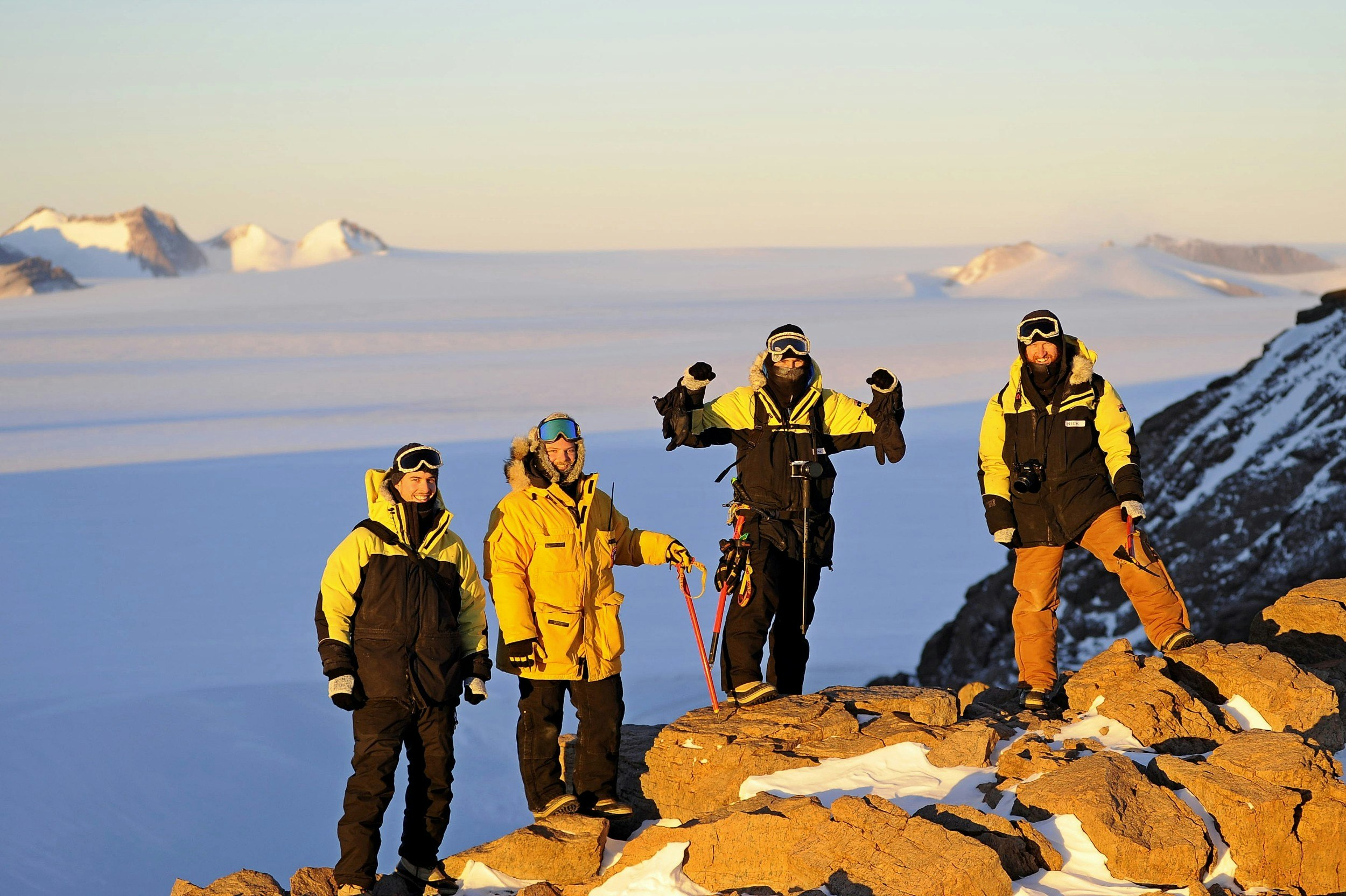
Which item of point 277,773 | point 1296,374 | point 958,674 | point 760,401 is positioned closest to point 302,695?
point 277,773

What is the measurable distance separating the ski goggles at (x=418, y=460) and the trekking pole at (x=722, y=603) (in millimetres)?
1990

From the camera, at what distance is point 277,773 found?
47.3 m

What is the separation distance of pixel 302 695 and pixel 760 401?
164ft

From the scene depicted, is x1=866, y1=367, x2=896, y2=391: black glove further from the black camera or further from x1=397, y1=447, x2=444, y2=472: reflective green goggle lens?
x1=397, y1=447, x2=444, y2=472: reflective green goggle lens

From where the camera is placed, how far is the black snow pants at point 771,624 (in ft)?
26.1

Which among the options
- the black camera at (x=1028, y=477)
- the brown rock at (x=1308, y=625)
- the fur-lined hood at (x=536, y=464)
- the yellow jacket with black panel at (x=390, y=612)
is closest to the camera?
the yellow jacket with black panel at (x=390, y=612)

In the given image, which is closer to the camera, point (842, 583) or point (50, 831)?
point (50, 831)

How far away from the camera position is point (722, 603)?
8.18 metres

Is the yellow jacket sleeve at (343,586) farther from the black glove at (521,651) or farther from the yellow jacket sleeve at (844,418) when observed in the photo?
the yellow jacket sleeve at (844,418)

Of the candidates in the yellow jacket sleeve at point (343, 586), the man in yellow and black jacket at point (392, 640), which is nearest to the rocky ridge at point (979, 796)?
the man in yellow and black jacket at point (392, 640)

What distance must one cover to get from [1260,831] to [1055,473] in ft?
8.24

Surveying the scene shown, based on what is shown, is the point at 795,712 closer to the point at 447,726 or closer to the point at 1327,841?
the point at 447,726

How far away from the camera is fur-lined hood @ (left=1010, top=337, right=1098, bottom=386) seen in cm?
794

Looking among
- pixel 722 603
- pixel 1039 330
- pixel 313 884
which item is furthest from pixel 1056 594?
pixel 313 884
